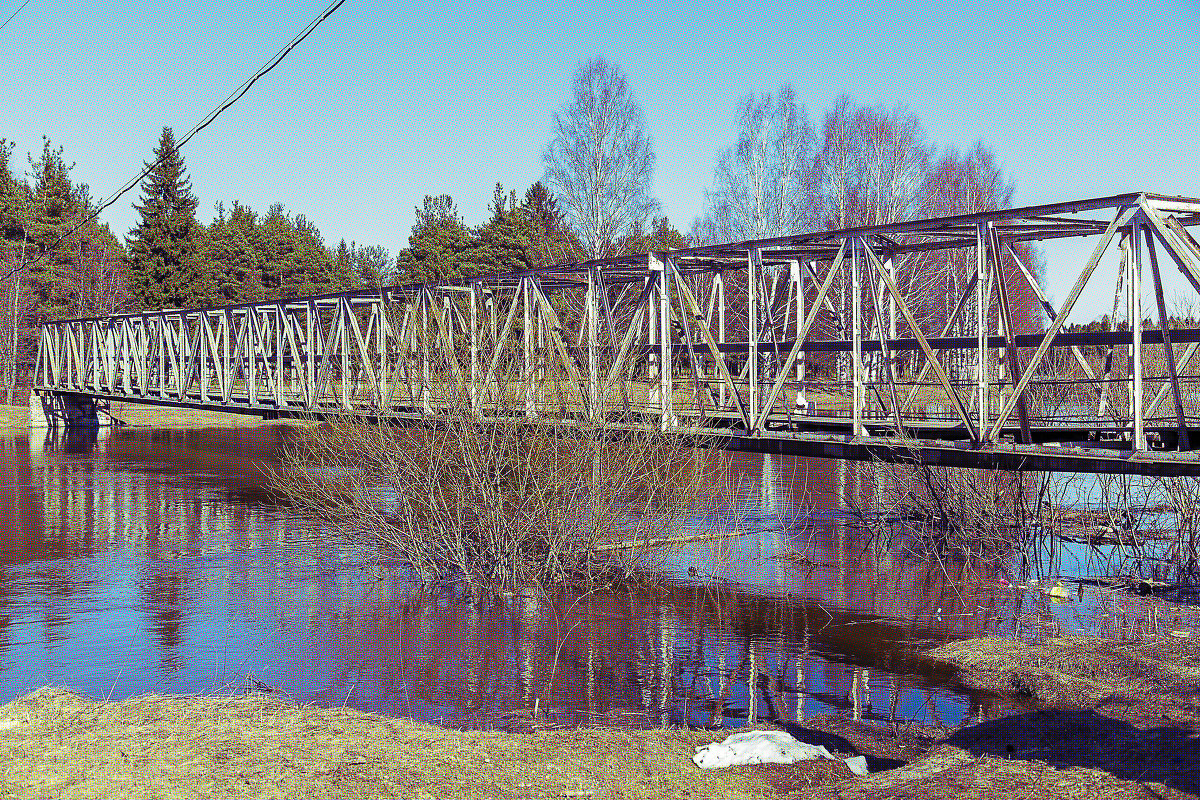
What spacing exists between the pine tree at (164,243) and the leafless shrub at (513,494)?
194 ft

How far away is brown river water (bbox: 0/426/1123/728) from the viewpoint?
11.8 meters

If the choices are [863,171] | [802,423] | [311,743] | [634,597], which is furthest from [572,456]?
[863,171]

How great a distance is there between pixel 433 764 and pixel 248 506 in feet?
67.8

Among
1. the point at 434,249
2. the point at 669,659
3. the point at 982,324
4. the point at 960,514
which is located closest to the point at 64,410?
the point at 434,249

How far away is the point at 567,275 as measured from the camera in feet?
74.1

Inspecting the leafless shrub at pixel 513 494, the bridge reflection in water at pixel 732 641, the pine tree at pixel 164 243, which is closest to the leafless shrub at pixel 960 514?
the bridge reflection in water at pixel 732 641

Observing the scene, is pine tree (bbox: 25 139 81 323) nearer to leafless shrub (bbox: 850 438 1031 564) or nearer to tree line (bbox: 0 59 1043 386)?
tree line (bbox: 0 59 1043 386)

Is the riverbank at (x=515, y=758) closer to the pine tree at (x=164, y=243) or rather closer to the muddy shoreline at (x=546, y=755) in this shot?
the muddy shoreline at (x=546, y=755)

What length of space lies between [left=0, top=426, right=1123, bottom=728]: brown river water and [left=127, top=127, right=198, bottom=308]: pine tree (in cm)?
5045

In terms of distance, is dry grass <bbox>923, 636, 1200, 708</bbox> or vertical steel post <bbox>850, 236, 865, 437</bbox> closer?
dry grass <bbox>923, 636, 1200, 708</bbox>

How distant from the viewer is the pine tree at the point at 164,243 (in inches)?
2837

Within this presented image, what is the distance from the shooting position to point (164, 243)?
72.3m

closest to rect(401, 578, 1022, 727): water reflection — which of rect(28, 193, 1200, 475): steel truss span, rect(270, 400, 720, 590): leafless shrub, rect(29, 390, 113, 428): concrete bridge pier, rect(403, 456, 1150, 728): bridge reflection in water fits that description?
rect(403, 456, 1150, 728): bridge reflection in water

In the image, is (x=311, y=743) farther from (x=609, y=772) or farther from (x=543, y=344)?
(x=543, y=344)
